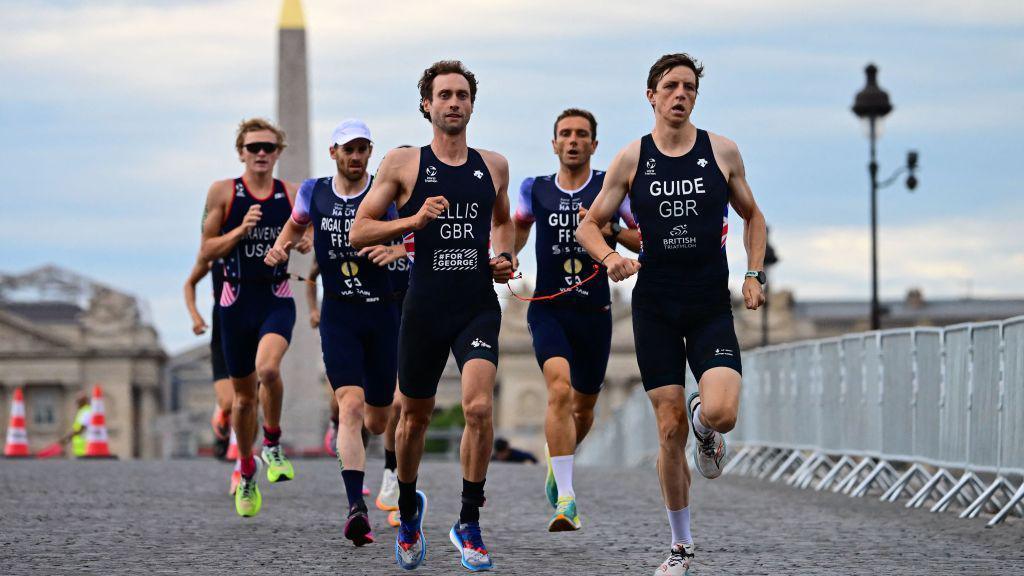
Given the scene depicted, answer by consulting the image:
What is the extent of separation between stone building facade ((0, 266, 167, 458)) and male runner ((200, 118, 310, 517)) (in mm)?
116221

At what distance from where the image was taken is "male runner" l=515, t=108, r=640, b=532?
1220cm

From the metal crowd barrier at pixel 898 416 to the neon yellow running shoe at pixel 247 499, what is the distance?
5.14 metres

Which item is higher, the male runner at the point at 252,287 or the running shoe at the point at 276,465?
the male runner at the point at 252,287

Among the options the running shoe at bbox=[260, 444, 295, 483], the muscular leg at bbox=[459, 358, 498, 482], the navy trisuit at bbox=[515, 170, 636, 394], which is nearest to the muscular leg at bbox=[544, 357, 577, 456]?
the navy trisuit at bbox=[515, 170, 636, 394]

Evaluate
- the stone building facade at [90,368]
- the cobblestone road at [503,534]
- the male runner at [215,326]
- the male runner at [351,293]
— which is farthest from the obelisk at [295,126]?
the stone building facade at [90,368]

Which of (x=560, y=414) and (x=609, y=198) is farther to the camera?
(x=560, y=414)

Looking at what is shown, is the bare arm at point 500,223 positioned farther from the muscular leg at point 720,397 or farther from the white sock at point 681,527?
the white sock at point 681,527

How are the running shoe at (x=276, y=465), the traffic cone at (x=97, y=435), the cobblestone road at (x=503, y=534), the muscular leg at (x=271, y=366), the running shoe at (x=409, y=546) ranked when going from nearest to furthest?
1. the running shoe at (x=409, y=546)
2. the cobblestone road at (x=503, y=534)
3. the muscular leg at (x=271, y=366)
4. the running shoe at (x=276, y=465)
5. the traffic cone at (x=97, y=435)

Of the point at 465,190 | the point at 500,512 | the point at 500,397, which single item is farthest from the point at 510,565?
the point at 500,397

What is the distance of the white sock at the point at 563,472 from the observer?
38.2ft

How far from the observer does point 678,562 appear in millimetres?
9203

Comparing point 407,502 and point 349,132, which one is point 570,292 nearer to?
point 349,132

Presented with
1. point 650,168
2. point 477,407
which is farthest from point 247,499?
point 650,168

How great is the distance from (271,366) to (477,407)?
3.93 metres
